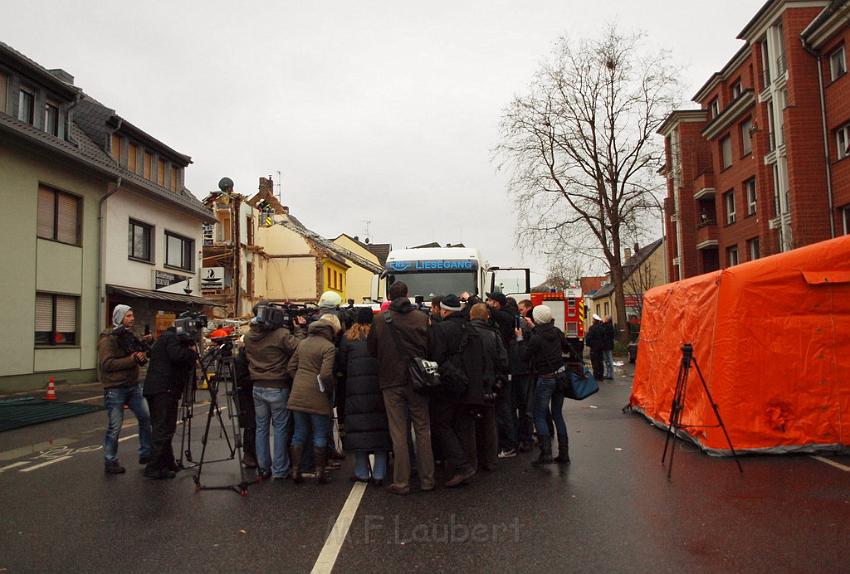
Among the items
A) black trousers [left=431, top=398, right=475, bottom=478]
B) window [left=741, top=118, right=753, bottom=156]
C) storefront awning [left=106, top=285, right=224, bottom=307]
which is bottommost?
black trousers [left=431, top=398, right=475, bottom=478]

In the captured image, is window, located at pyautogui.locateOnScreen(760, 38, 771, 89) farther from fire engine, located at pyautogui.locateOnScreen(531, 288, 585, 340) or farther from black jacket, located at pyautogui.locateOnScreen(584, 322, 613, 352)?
black jacket, located at pyautogui.locateOnScreen(584, 322, 613, 352)

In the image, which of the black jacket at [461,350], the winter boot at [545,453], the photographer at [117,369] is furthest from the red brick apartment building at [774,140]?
the photographer at [117,369]

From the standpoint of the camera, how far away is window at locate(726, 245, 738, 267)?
112 ft

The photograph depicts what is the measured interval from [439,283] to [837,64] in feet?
65.2

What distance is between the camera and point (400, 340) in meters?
6.46

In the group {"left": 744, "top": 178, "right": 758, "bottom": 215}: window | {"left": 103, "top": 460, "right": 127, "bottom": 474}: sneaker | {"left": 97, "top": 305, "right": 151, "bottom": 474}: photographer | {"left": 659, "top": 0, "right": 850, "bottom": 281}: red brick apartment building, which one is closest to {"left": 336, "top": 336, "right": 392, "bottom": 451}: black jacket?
{"left": 97, "top": 305, "right": 151, "bottom": 474}: photographer

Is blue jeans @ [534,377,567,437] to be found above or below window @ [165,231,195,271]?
below

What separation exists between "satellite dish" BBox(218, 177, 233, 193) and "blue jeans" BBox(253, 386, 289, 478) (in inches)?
1333

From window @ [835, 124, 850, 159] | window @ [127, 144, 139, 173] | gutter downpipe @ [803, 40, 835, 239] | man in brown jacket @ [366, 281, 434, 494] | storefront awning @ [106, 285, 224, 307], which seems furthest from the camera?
gutter downpipe @ [803, 40, 835, 239]

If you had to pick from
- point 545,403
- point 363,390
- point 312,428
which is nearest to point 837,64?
point 545,403

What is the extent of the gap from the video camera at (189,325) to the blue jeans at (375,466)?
2185mm

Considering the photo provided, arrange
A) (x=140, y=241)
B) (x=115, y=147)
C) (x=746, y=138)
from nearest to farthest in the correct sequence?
(x=115, y=147) → (x=140, y=241) → (x=746, y=138)

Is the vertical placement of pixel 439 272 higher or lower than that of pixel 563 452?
higher

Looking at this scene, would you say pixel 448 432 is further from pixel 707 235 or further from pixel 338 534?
pixel 707 235
